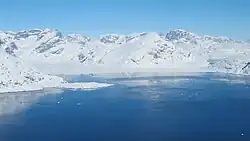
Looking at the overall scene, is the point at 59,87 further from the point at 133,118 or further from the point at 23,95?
the point at 133,118

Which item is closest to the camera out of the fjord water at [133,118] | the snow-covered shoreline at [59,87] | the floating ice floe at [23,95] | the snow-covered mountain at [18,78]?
the fjord water at [133,118]

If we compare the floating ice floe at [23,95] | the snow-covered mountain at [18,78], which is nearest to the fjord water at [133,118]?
the floating ice floe at [23,95]

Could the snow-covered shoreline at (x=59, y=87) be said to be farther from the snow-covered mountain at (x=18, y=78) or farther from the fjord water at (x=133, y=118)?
the fjord water at (x=133, y=118)

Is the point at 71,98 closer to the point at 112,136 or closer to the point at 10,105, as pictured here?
the point at 10,105

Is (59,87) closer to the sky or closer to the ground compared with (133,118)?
closer to the sky

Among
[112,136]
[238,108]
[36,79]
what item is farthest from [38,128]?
[36,79]

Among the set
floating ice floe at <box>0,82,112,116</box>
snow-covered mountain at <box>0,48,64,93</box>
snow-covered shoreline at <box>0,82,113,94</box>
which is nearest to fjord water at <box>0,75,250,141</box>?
floating ice floe at <box>0,82,112,116</box>

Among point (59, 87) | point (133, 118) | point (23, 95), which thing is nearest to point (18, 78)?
point (59, 87)

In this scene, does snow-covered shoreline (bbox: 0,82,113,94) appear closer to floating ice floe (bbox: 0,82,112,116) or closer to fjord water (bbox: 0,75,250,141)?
floating ice floe (bbox: 0,82,112,116)
